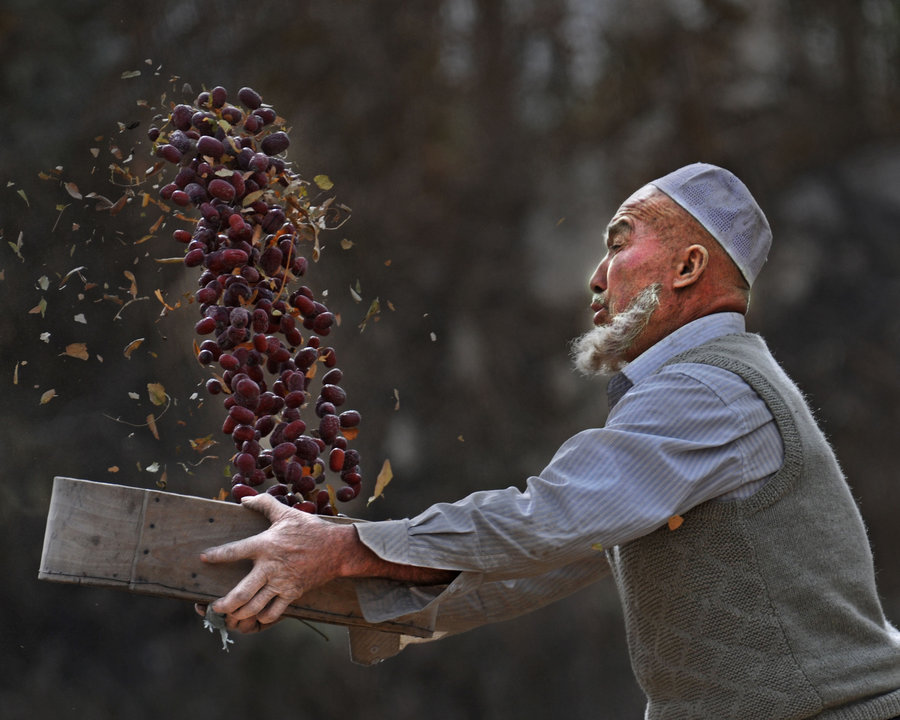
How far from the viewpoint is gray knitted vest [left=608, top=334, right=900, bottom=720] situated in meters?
1.33

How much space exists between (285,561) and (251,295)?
0.35m

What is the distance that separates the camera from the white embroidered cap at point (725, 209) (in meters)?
1.64

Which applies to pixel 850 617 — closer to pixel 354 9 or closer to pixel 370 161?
pixel 370 161

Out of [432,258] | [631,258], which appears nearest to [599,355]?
[631,258]

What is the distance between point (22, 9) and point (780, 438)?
11.2ft

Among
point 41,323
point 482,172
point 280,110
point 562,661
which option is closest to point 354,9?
point 280,110

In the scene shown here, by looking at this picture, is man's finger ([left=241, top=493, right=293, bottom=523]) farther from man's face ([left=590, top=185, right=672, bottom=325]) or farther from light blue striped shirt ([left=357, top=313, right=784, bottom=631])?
man's face ([left=590, top=185, right=672, bottom=325])

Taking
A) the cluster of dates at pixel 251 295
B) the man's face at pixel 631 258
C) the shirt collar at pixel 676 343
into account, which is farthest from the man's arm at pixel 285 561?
the man's face at pixel 631 258

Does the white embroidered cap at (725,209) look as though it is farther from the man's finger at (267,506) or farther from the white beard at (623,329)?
the man's finger at (267,506)

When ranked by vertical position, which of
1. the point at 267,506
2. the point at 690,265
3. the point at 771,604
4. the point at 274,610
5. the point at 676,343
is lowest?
the point at 771,604

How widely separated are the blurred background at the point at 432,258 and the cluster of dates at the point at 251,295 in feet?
7.68

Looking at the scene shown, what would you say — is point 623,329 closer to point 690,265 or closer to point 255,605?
point 690,265

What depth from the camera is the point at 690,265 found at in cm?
163

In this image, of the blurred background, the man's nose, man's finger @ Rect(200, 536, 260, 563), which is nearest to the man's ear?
the man's nose
